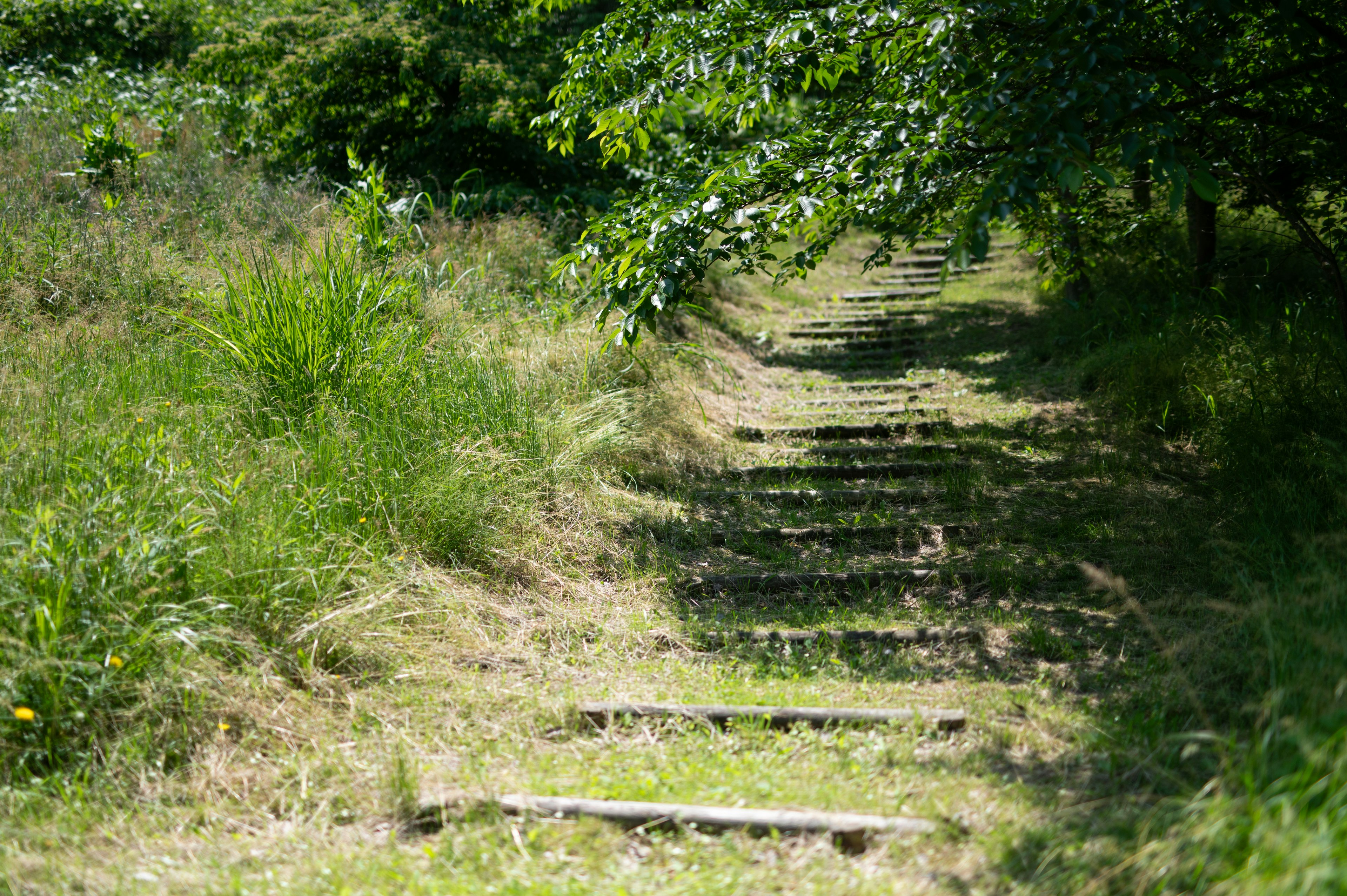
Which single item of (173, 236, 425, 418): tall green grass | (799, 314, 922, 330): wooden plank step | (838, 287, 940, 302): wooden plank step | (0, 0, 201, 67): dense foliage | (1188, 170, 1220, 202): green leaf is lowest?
(799, 314, 922, 330): wooden plank step

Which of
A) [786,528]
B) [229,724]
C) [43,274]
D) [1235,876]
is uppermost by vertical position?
[43,274]

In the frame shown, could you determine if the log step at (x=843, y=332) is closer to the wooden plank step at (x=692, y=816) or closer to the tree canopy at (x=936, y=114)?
the tree canopy at (x=936, y=114)

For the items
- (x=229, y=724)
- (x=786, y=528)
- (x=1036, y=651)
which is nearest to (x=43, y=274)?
(x=229, y=724)

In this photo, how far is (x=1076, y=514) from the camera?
199 inches

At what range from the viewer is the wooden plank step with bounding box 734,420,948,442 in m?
6.66

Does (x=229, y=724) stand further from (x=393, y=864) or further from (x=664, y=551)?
(x=664, y=551)

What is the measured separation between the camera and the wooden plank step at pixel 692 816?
2525 mm

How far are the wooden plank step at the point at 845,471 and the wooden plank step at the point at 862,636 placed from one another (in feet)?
6.89

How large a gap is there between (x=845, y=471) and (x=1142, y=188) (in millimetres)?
4311

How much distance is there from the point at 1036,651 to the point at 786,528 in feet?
5.83

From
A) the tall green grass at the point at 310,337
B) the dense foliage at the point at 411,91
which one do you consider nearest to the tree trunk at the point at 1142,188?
the dense foliage at the point at 411,91

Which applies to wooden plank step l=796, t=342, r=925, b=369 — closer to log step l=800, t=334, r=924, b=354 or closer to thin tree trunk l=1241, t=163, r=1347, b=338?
log step l=800, t=334, r=924, b=354

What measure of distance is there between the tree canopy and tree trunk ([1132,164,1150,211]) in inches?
37.8

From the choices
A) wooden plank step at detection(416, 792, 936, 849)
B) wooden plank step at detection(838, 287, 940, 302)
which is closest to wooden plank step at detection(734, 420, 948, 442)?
wooden plank step at detection(416, 792, 936, 849)
